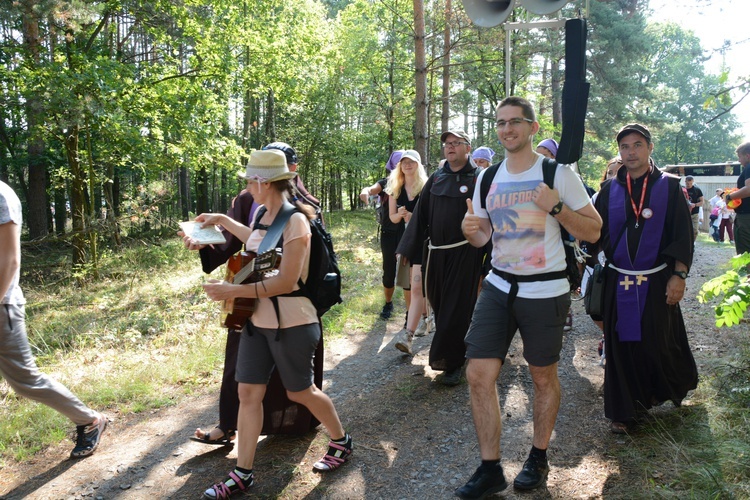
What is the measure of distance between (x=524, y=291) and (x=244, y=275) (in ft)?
5.29

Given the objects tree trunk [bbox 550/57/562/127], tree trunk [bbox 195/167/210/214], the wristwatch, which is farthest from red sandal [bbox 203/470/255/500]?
tree trunk [bbox 195/167/210/214]

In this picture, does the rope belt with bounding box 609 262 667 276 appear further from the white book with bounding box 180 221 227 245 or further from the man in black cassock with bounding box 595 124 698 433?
the white book with bounding box 180 221 227 245

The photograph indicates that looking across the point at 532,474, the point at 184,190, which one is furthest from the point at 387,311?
the point at 184,190

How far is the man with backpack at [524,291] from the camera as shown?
3.11 metres

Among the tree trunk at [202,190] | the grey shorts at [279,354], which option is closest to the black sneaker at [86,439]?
the grey shorts at [279,354]

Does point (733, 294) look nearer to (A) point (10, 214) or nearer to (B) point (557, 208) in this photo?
(B) point (557, 208)

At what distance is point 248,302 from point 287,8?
22066 mm

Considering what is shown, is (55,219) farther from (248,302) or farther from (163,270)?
(248,302)

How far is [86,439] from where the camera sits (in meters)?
4.03

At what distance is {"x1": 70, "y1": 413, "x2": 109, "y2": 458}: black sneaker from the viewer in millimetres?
3996

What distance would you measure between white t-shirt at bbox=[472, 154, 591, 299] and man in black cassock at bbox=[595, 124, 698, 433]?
1.08m

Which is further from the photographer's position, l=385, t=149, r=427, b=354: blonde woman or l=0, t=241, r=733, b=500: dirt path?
l=385, t=149, r=427, b=354: blonde woman

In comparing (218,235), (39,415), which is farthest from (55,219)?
(218,235)

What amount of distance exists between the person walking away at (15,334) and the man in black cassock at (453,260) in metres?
2.96
